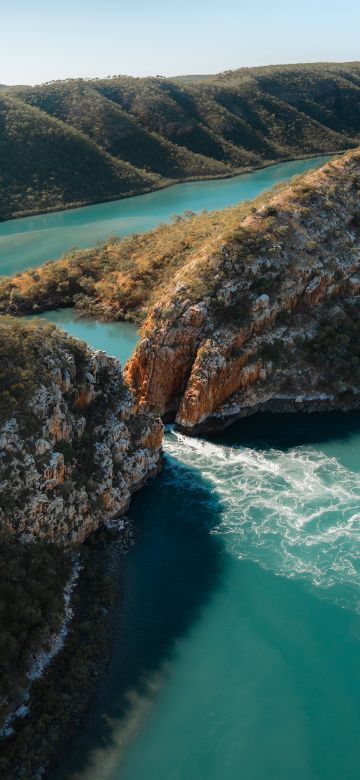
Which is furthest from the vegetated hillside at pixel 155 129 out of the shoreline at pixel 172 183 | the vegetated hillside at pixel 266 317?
the vegetated hillside at pixel 266 317

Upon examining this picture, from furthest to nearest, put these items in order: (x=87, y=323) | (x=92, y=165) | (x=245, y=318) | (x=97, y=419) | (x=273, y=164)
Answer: (x=273, y=164) < (x=92, y=165) < (x=87, y=323) < (x=245, y=318) < (x=97, y=419)

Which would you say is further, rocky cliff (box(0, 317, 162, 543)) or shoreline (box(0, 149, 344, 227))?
shoreline (box(0, 149, 344, 227))

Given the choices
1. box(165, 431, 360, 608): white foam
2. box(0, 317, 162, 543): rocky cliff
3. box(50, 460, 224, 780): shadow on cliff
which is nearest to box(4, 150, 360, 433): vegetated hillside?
box(165, 431, 360, 608): white foam

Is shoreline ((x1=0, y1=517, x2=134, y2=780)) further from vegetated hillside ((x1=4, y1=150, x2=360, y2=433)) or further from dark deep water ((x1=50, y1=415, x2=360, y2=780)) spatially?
vegetated hillside ((x1=4, y1=150, x2=360, y2=433))

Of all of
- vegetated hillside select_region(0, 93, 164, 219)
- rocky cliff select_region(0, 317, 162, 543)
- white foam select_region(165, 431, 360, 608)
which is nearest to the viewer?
rocky cliff select_region(0, 317, 162, 543)

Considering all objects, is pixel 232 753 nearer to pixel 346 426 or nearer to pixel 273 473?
pixel 273 473

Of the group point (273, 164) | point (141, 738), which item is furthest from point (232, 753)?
point (273, 164)
